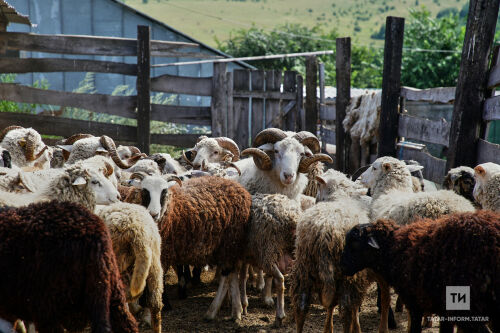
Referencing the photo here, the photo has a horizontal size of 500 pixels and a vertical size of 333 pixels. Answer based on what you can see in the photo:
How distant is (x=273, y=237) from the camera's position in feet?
18.4

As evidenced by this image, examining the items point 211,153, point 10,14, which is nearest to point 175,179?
point 211,153

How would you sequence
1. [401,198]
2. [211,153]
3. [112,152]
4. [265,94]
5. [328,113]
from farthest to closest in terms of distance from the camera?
[265,94]
[328,113]
[211,153]
[112,152]
[401,198]

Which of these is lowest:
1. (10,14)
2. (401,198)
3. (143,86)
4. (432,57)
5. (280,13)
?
(401,198)

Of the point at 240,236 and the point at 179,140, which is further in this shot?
the point at 179,140

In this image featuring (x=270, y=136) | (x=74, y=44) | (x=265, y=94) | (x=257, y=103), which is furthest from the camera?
(x=257, y=103)

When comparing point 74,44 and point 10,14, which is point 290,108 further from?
point 10,14

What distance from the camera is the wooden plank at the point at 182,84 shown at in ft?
35.8

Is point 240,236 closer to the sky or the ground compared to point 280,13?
closer to the ground

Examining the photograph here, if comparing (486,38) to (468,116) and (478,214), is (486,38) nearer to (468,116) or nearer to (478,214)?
(468,116)

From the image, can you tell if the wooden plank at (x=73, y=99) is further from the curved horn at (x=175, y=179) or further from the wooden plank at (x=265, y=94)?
the curved horn at (x=175, y=179)

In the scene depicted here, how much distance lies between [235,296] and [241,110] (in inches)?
245

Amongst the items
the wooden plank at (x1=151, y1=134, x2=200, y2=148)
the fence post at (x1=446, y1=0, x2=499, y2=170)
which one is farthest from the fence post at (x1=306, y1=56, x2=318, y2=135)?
the fence post at (x1=446, y1=0, x2=499, y2=170)

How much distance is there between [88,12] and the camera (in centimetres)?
1652

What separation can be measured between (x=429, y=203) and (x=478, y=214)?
107cm
